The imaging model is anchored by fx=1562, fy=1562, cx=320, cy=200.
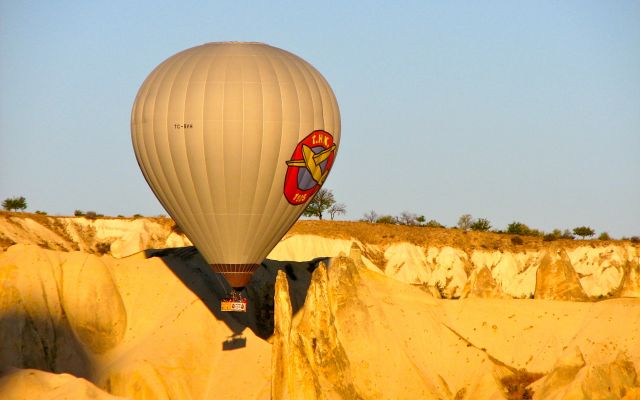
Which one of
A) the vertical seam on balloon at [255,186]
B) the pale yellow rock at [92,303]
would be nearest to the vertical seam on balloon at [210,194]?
the vertical seam on balloon at [255,186]

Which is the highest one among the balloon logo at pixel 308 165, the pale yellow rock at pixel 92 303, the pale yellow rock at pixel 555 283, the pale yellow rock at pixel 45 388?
the balloon logo at pixel 308 165

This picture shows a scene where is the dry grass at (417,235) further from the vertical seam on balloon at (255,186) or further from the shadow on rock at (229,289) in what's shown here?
the vertical seam on balloon at (255,186)

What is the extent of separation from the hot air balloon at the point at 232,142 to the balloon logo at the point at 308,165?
69 mm

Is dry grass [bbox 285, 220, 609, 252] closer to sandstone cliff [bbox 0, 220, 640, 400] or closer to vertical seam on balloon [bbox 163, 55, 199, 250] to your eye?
sandstone cliff [bbox 0, 220, 640, 400]

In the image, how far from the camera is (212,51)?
3063 inches

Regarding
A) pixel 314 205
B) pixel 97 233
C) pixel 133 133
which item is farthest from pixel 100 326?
pixel 314 205

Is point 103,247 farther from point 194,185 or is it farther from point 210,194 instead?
point 194,185

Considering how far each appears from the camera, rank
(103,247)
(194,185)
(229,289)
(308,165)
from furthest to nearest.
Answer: (103,247) < (229,289) < (308,165) < (194,185)

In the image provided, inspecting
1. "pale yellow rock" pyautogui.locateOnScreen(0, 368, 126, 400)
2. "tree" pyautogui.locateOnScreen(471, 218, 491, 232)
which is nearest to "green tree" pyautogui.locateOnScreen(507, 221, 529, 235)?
"tree" pyautogui.locateOnScreen(471, 218, 491, 232)

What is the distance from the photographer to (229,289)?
89.7 m

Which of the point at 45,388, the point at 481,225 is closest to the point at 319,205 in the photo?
the point at 481,225

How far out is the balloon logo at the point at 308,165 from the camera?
76.6 m

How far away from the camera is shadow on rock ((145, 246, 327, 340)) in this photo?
3425 inches

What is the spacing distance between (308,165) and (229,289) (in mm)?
14727
